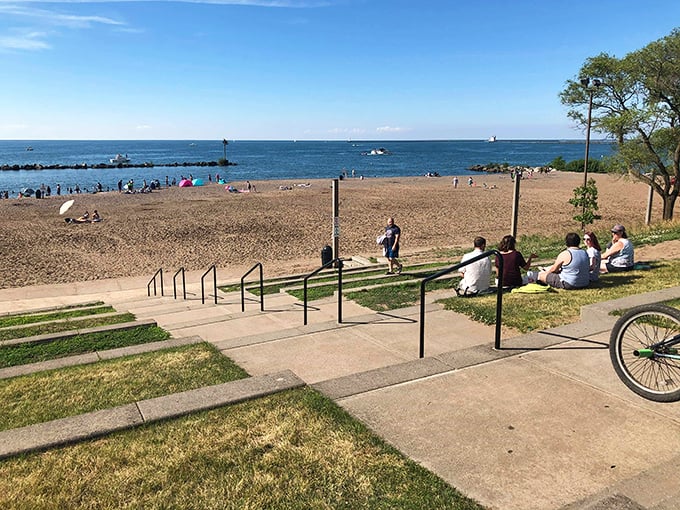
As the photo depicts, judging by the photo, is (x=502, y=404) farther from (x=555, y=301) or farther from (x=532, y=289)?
(x=532, y=289)

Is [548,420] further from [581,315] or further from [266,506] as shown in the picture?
[581,315]

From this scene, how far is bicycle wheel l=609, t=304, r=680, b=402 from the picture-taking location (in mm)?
4297

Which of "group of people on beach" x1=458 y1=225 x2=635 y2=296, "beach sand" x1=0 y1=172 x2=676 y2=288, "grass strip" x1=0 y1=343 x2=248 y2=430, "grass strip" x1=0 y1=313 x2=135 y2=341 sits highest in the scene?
"group of people on beach" x1=458 y1=225 x2=635 y2=296

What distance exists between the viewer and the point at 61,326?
9898 mm

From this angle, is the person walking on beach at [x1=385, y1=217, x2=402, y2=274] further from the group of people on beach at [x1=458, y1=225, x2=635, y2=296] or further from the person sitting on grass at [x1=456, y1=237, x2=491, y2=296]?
the person sitting on grass at [x1=456, y1=237, x2=491, y2=296]

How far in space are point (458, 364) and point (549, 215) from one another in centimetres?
3050

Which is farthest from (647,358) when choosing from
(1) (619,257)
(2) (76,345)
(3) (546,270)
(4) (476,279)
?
(2) (76,345)

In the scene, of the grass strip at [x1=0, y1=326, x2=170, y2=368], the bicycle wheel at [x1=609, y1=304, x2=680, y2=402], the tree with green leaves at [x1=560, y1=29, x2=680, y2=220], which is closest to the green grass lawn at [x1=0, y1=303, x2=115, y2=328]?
the grass strip at [x1=0, y1=326, x2=170, y2=368]

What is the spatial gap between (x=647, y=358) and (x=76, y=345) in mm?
7450

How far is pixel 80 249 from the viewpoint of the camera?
80.8 ft

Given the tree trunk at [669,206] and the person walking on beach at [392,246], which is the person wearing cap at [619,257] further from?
the tree trunk at [669,206]

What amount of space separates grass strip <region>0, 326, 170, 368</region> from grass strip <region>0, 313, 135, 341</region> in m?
1.11

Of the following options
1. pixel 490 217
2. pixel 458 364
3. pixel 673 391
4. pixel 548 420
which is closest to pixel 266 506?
pixel 548 420

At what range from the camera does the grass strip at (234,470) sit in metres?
3.20
